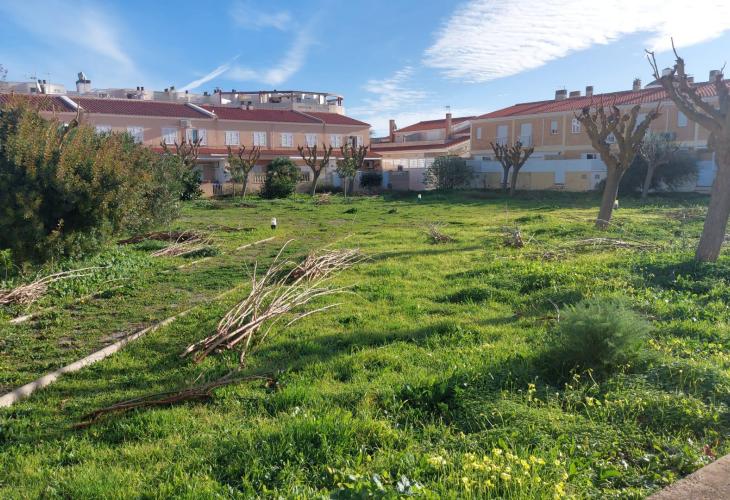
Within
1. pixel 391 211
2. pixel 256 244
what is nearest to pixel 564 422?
pixel 256 244

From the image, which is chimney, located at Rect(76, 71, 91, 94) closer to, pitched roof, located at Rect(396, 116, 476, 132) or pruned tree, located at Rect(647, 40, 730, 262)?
pitched roof, located at Rect(396, 116, 476, 132)

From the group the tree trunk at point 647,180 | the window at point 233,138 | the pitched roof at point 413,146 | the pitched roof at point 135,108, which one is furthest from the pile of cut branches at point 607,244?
the pitched roof at point 413,146

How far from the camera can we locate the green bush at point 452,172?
44.8 m

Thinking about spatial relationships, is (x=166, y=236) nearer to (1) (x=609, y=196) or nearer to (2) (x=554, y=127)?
(1) (x=609, y=196)

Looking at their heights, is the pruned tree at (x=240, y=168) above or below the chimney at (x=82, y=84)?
below

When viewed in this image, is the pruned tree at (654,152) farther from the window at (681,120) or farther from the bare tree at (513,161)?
the window at (681,120)

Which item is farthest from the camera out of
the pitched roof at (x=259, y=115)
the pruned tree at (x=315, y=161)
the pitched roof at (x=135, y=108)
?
the pitched roof at (x=259, y=115)

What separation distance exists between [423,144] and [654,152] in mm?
34189

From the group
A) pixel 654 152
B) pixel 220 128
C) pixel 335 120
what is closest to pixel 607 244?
pixel 654 152

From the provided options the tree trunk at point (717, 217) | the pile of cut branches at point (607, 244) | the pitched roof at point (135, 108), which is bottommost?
the pile of cut branches at point (607, 244)

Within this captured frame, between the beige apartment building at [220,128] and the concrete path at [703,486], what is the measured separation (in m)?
41.2

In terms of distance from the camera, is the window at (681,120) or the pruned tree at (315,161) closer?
the window at (681,120)

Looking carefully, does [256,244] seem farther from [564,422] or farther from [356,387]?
[564,422]

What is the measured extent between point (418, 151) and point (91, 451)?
60.7 meters
